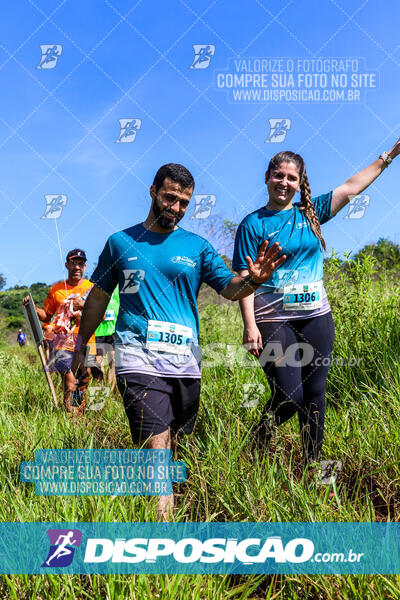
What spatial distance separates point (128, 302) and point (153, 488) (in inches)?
37.3

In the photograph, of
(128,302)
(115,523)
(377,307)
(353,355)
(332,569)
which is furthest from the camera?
(377,307)

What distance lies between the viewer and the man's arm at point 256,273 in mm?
2707

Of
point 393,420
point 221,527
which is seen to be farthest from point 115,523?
point 393,420

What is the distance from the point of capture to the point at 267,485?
2.68 m

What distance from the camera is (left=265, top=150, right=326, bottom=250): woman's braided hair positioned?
10.7ft

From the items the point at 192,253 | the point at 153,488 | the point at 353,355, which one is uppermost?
the point at 353,355

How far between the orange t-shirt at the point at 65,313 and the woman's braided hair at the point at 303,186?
3.14 metres

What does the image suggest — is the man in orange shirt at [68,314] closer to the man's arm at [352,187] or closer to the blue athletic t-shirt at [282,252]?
the blue athletic t-shirt at [282,252]

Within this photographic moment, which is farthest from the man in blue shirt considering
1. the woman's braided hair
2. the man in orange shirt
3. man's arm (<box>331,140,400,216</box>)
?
the man in orange shirt

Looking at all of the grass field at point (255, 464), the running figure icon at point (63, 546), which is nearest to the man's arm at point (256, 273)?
the grass field at point (255, 464)

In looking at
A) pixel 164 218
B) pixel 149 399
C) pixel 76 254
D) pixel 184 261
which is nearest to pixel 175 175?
pixel 164 218

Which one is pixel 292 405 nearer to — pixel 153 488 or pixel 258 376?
pixel 153 488

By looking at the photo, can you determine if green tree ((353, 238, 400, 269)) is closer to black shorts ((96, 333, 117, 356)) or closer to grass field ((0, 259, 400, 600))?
grass field ((0, 259, 400, 600))

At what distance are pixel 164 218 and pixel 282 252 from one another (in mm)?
773
